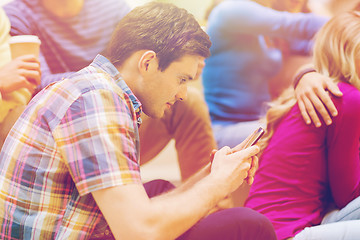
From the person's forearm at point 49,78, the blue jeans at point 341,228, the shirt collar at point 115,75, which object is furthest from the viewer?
the person's forearm at point 49,78

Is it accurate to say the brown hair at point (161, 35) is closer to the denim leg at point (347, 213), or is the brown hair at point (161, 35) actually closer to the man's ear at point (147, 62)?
the man's ear at point (147, 62)

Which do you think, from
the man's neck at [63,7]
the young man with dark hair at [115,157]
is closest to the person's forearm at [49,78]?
the man's neck at [63,7]

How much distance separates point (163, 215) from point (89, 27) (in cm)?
85

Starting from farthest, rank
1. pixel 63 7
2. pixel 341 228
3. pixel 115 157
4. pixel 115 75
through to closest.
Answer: pixel 63 7 → pixel 341 228 → pixel 115 75 → pixel 115 157

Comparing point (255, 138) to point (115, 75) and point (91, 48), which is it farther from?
point (91, 48)

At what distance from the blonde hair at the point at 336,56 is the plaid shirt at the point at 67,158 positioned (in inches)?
21.7

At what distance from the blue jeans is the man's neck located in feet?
3.14

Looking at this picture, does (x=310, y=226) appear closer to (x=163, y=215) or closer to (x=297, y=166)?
(x=297, y=166)

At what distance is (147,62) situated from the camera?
0.87m

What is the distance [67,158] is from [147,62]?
260 millimetres

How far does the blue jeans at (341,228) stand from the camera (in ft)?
3.30

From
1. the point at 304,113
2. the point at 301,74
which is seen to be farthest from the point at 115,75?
the point at 301,74

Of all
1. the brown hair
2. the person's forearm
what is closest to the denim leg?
the brown hair

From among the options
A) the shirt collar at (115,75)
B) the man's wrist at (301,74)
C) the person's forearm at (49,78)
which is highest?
the shirt collar at (115,75)
